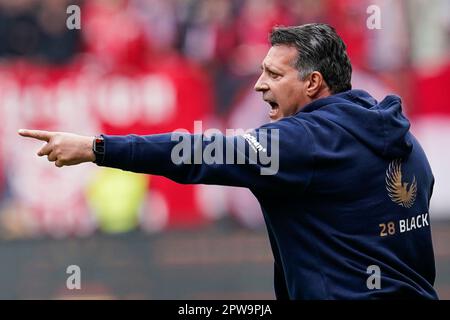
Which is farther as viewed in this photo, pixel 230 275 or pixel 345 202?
pixel 230 275

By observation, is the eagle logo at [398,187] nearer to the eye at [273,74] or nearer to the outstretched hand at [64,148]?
the eye at [273,74]

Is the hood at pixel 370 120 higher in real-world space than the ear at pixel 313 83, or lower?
lower

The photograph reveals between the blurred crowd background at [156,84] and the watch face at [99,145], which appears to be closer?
the watch face at [99,145]

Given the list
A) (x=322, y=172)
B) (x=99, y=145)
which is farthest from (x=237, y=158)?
(x=99, y=145)

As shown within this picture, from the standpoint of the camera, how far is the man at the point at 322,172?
4.34m

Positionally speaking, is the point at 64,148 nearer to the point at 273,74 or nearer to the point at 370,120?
the point at 273,74

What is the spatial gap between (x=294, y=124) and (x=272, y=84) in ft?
1.25

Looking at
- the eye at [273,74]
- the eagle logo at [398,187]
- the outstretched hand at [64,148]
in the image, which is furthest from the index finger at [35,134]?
the eagle logo at [398,187]

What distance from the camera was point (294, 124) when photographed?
175 inches

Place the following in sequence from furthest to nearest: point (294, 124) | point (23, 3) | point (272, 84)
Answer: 1. point (23, 3)
2. point (272, 84)
3. point (294, 124)

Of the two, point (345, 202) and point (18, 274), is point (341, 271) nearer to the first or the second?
point (345, 202)

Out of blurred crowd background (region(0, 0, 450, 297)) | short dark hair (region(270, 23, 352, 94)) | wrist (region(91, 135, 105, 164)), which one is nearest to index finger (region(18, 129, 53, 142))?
wrist (region(91, 135, 105, 164))
